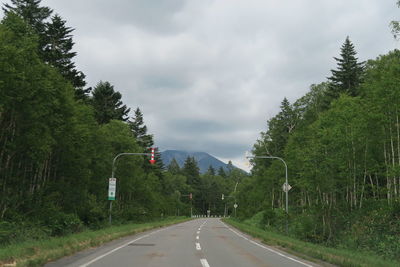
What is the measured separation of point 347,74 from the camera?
47.5 m

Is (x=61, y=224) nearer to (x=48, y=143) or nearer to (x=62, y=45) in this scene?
(x=48, y=143)

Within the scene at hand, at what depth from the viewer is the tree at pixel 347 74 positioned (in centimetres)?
4719

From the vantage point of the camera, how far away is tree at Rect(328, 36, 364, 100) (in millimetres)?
47188

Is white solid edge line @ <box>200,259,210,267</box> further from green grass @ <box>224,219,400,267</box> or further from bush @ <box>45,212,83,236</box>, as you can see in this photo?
bush @ <box>45,212,83,236</box>

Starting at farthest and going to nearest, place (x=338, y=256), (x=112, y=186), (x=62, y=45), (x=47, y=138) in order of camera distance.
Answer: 1. (x=62, y=45)
2. (x=112, y=186)
3. (x=47, y=138)
4. (x=338, y=256)

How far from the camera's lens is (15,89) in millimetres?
17453

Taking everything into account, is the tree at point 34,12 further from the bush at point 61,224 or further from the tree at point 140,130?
the tree at point 140,130

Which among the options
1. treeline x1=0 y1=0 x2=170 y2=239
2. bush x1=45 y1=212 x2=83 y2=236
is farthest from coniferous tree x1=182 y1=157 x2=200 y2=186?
bush x1=45 y1=212 x2=83 y2=236

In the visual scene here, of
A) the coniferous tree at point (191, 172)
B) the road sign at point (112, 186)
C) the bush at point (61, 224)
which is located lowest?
the bush at point (61, 224)

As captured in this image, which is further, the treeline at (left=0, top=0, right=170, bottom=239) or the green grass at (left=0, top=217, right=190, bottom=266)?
the treeline at (left=0, top=0, right=170, bottom=239)

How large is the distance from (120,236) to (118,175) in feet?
63.7

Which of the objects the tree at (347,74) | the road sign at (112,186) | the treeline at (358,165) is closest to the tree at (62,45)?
the road sign at (112,186)

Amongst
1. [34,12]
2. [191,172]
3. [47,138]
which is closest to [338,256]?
[47,138]

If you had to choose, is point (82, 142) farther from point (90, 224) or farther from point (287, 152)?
point (287, 152)
